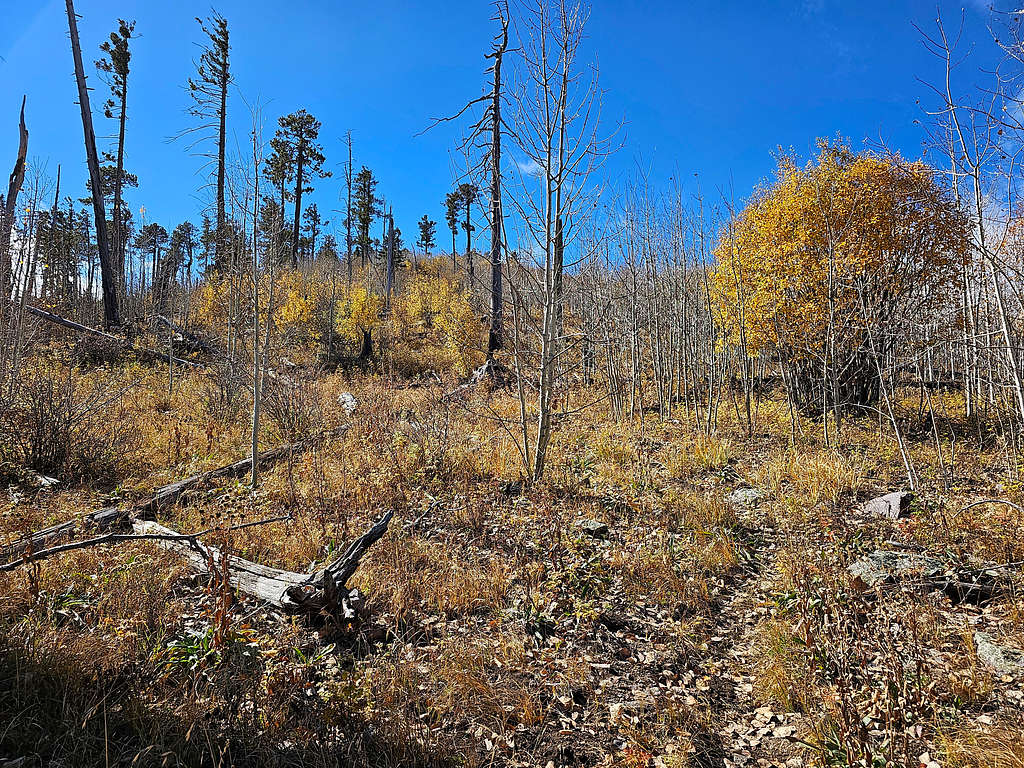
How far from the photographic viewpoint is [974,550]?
164 inches

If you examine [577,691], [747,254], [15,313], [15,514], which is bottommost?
[577,691]

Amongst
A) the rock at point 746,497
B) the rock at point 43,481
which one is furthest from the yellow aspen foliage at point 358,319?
the rock at point 746,497

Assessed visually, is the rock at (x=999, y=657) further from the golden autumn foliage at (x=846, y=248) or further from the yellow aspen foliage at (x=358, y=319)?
the yellow aspen foliage at (x=358, y=319)

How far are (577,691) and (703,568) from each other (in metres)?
1.91

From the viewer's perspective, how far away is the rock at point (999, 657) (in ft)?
9.38

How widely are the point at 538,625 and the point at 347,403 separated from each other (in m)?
8.36

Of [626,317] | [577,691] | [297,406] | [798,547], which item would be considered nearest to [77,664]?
[577,691]

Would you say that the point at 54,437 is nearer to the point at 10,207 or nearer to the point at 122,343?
the point at 10,207

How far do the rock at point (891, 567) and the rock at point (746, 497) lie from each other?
4.81 ft

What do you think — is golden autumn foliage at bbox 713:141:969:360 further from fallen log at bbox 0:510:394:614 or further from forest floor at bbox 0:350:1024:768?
fallen log at bbox 0:510:394:614

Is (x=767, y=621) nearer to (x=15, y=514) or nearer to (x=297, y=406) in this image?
(x=15, y=514)

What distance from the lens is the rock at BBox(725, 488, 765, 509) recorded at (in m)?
5.70

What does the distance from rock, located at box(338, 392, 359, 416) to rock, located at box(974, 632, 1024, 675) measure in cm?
946

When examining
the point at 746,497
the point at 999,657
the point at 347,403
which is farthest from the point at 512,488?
the point at 347,403
